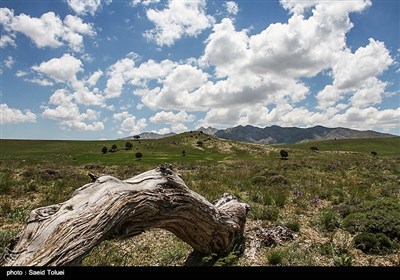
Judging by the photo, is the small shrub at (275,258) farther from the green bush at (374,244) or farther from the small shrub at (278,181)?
the small shrub at (278,181)

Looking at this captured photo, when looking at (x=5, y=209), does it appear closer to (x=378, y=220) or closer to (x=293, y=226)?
(x=293, y=226)

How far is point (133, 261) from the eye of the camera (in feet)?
30.1

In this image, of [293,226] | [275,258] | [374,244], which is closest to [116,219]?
[275,258]

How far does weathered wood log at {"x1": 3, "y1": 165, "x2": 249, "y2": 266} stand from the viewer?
575cm

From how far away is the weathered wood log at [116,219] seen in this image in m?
5.75

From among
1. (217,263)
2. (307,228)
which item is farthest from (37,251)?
(307,228)

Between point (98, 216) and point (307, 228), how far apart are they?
8.85 meters

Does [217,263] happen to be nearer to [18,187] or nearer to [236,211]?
[236,211]

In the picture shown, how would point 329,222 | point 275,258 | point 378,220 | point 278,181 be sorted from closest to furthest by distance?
point 275,258
point 378,220
point 329,222
point 278,181

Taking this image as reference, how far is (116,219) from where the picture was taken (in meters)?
6.66

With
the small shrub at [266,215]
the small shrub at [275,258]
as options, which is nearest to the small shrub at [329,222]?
the small shrub at [266,215]
